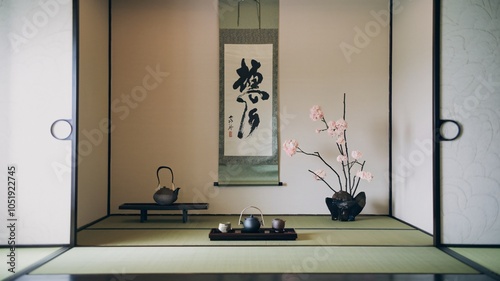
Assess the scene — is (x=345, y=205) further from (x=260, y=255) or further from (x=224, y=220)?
(x=260, y=255)

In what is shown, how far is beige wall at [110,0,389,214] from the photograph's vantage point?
5957mm

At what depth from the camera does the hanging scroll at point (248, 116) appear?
19.5 ft

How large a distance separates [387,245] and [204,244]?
1.56m

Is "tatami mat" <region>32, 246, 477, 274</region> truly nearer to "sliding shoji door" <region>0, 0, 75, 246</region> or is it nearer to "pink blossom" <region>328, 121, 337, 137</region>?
"sliding shoji door" <region>0, 0, 75, 246</region>

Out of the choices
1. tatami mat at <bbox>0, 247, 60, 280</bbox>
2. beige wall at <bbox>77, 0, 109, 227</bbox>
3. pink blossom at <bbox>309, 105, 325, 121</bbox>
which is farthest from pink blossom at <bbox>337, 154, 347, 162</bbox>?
tatami mat at <bbox>0, 247, 60, 280</bbox>

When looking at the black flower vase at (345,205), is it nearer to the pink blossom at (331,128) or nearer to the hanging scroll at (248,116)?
Answer: the pink blossom at (331,128)

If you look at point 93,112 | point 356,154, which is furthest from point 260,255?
point 93,112

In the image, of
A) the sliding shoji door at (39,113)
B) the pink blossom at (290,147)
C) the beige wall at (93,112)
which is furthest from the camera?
the pink blossom at (290,147)

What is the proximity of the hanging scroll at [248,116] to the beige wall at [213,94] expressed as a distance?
11 centimetres

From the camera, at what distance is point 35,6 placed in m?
4.05

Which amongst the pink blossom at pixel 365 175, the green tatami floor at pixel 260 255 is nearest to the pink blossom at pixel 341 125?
the pink blossom at pixel 365 175

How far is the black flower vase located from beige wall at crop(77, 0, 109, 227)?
8.82ft

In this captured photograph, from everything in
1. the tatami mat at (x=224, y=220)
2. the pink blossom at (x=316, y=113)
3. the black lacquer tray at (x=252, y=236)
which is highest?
the pink blossom at (x=316, y=113)

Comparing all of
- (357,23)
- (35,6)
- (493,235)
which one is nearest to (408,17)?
(357,23)
